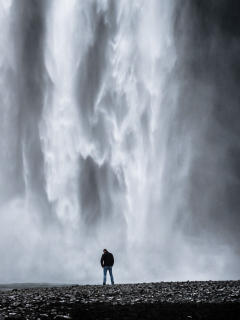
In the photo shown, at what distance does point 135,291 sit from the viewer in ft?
50.0

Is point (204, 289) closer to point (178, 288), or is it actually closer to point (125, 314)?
point (178, 288)

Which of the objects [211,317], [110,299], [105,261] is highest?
[105,261]

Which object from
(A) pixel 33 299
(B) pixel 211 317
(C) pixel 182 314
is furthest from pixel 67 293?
(B) pixel 211 317

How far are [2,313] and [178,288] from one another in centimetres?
862

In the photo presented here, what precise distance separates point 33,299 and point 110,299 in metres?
3.01

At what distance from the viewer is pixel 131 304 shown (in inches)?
484

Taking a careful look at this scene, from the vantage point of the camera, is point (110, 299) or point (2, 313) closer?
point (2, 313)

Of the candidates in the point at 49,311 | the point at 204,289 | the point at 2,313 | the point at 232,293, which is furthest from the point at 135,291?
the point at 2,313

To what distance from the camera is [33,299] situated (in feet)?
42.9

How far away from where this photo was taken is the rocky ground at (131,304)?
10406 mm

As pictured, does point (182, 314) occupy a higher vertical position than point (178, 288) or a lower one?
lower

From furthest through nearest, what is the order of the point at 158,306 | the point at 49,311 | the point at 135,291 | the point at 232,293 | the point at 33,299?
the point at 135,291, the point at 232,293, the point at 33,299, the point at 158,306, the point at 49,311

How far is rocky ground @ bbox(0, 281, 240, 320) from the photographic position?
10406 millimetres

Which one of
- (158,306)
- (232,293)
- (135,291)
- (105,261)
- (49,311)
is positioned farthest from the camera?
(105,261)
